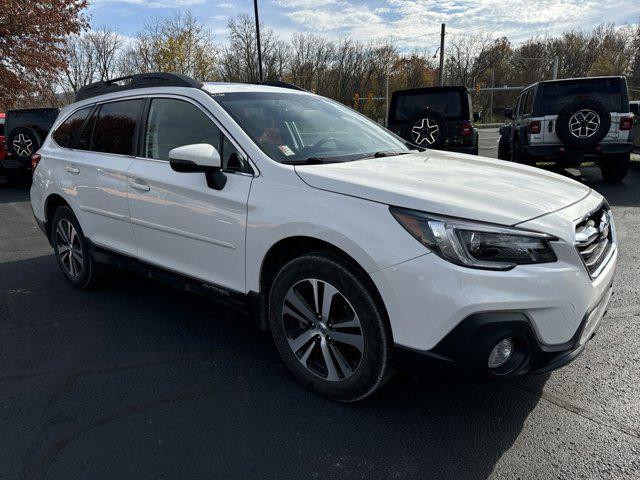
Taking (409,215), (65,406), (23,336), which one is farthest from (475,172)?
(23,336)

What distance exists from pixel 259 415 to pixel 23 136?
11576mm

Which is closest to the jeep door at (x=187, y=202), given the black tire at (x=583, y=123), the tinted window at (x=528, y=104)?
the black tire at (x=583, y=123)

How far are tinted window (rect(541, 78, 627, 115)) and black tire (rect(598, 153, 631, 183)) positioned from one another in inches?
33.9

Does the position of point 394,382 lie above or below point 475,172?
below

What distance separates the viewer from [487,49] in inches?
2539

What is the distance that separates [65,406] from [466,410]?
217 cm

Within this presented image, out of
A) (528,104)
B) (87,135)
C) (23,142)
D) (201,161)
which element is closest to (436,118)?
(528,104)

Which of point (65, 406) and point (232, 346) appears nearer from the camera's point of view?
point (65, 406)

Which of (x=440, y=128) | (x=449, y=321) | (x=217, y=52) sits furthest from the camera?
(x=217, y=52)

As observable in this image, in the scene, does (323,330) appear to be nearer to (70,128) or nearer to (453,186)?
(453,186)

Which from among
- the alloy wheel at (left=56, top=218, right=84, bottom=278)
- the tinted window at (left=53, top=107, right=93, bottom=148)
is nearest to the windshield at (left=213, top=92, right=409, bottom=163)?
the tinted window at (left=53, top=107, right=93, bottom=148)

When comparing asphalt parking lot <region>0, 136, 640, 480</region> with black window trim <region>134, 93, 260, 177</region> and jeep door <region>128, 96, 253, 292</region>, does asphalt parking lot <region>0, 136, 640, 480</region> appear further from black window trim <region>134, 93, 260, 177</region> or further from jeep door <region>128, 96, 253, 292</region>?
black window trim <region>134, 93, 260, 177</region>

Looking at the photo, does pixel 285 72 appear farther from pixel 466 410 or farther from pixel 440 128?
pixel 466 410

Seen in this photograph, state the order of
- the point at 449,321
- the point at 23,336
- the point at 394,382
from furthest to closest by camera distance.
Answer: the point at 23,336, the point at 394,382, the point at 449,321
